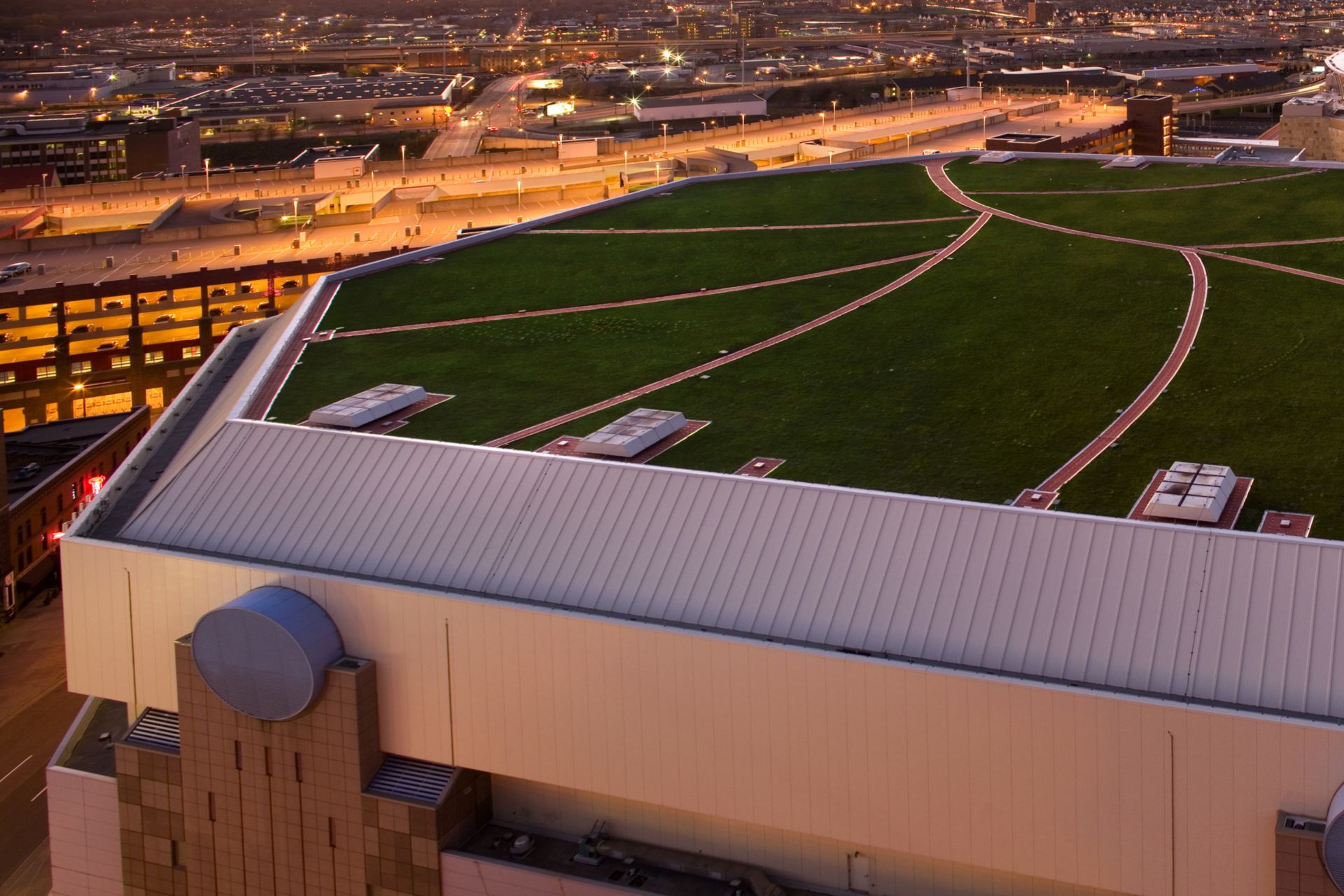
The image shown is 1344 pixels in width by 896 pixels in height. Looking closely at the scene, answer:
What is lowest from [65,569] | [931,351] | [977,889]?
[977,889]

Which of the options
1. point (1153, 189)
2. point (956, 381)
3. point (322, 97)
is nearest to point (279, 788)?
point (956, 381)

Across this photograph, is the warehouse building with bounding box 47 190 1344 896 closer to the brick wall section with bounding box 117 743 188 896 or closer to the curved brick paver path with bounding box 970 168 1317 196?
the brick wall section with bounding box 117 743 188 896

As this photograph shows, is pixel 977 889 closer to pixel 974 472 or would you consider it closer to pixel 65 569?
pixel 974 472

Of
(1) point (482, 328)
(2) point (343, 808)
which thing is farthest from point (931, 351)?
(2) point (343, 808)

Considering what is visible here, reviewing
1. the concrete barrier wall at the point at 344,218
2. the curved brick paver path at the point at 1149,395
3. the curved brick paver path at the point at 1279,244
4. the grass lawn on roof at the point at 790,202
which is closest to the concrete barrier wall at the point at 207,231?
the concrete barrier wall at the point at 344,218

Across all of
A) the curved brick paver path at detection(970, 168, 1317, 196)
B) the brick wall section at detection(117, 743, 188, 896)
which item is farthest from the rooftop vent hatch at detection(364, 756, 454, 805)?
the curved brick paver path at detection(970, 168, 1317, 196)

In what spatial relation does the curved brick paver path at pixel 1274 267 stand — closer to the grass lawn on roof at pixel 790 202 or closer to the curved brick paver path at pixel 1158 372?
the curved brick paver path at pixel 1158 372

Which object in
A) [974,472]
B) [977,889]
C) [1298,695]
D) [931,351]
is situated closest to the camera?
[1298,695]
